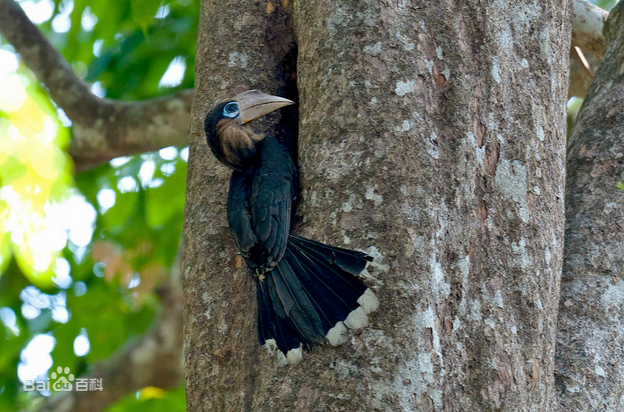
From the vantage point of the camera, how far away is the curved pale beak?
2.56 metres

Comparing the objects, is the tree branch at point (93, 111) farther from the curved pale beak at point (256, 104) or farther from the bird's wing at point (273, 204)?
the bird's wing at point (273, 204)

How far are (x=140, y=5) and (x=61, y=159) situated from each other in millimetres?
2709

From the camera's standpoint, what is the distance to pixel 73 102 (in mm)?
4727

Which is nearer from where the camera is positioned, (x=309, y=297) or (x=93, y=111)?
(x=309, y=297)

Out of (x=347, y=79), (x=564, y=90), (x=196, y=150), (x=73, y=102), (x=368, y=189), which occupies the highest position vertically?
(x=564, y=90)

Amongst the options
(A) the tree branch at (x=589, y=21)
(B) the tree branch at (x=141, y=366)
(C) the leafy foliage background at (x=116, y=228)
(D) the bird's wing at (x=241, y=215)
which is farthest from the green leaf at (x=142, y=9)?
(A) the tree branch at (x=589, y=21)

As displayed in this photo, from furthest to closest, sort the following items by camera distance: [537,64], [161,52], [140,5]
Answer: [161,52]
[140,5]
[537,64]

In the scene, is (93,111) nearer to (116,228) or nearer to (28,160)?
(116,228)

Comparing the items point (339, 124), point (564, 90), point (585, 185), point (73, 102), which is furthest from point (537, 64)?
point (73, 102)

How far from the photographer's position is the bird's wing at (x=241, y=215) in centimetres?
232

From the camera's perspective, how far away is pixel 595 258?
100 inches

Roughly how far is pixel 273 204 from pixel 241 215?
13 cm

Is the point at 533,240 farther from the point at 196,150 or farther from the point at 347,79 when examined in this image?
the point at 196,150

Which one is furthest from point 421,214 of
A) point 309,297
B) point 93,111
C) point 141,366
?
point 93,111
